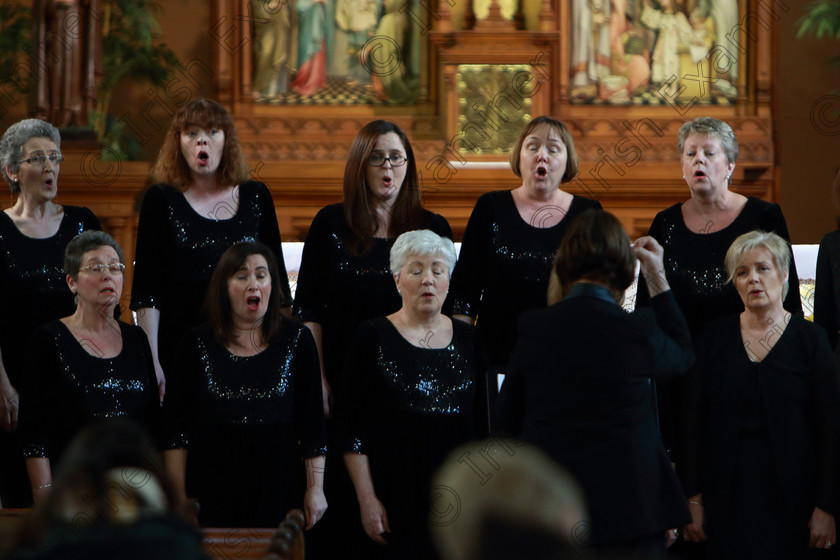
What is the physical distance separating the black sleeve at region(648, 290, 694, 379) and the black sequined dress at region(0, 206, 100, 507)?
217 centimetres

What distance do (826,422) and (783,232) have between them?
0.72m

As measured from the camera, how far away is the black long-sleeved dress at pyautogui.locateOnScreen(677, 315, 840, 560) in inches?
150

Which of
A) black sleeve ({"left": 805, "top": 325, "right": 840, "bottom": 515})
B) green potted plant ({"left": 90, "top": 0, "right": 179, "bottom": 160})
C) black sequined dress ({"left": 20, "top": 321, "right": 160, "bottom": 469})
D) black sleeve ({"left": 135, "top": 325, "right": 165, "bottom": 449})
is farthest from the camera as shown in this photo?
green potted plant ({"left": 90, "top": 0, "right": 179, "bottom": 160})

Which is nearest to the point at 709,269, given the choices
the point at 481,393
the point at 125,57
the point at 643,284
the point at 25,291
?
the point at 643,284

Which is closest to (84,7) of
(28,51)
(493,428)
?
(28,51)

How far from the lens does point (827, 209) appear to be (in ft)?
26.6

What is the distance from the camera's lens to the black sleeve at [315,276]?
13.9 ft

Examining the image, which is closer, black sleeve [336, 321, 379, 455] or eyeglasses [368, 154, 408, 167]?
black sleeve [336, 321, 379, 455]

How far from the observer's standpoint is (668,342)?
3029mm

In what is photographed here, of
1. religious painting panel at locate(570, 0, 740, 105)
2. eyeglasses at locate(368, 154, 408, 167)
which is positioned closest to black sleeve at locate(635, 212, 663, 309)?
eyeglasses at locate(368, 154, 408, 167)

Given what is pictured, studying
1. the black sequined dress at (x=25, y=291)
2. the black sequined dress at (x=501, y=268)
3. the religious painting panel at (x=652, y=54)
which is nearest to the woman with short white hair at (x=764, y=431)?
the black sequined dress at (x=501, y=268)

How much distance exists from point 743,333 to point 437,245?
102 cm

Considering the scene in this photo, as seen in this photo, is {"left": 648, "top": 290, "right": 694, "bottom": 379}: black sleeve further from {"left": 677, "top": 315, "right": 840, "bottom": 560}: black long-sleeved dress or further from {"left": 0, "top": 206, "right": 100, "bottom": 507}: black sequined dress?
{"left": 0, "top": 206, "right": 100, "bottom": 507}: black sequined dress

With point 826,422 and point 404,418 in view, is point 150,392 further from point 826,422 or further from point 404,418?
point 826,422
